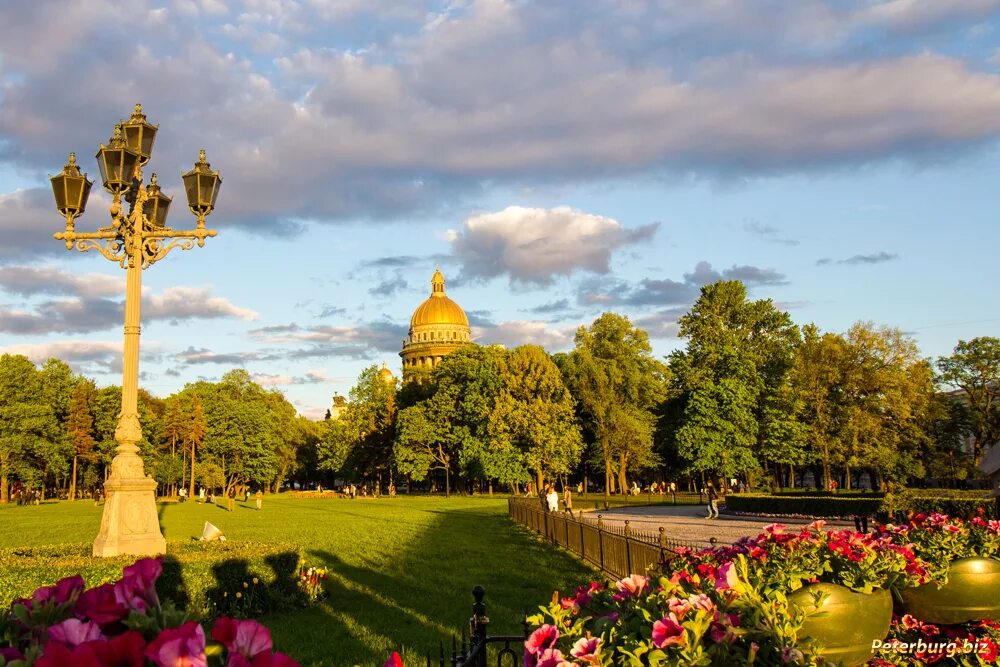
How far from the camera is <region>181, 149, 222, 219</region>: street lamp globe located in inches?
549

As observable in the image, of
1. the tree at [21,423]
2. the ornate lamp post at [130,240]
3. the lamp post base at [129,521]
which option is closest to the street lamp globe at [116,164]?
the ornate lamp post at [130,240]

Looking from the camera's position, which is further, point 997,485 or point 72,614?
point 997,485

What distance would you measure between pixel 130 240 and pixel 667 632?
13955 mm

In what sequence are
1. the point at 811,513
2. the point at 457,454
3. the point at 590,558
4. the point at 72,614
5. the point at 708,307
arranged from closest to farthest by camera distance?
the point at 72,614 < the point at 590,558 < the point at 811,513 < the point at 708,307 < the point at 457,454

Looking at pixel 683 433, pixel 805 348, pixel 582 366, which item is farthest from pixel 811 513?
pixel 582 366

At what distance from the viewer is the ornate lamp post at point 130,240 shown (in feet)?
42.6

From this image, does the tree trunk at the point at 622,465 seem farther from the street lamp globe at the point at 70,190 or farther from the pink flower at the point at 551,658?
the pink flower at the point at 551,658

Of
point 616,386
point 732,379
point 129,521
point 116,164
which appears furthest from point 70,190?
point 616,386

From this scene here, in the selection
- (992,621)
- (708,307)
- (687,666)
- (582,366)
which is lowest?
(992,621)

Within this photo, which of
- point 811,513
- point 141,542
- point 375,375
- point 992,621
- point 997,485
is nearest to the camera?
point 992,621

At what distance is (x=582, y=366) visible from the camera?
204 ft

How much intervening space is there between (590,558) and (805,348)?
42.3 m

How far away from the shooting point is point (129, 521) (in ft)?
42.6

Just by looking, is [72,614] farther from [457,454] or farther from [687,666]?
[457,454]
